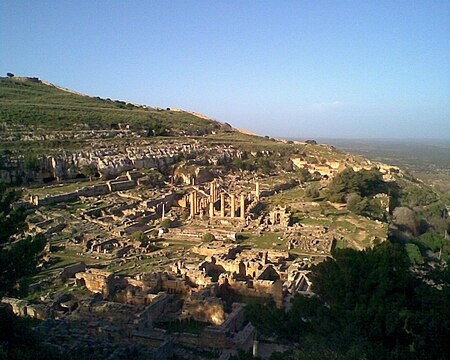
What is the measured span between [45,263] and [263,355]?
12.2 metres

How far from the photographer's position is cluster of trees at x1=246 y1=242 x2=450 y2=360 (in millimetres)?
7125

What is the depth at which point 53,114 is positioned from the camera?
5131 cm

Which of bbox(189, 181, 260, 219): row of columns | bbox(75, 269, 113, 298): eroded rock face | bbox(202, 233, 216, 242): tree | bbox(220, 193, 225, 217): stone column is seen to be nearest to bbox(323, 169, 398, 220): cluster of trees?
bbox(189, 181, 260, 219): row of columns

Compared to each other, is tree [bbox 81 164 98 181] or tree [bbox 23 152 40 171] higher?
tree [bbox 23 152 40 171]

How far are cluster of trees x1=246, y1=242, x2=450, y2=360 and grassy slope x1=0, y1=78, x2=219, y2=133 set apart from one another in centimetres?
4159

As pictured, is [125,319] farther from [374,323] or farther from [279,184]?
[279,184]

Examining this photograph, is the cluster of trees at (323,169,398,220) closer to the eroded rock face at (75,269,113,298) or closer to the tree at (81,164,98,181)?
the eroded rock face at (75,269,113,298)

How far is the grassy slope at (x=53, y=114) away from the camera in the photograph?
4659cm

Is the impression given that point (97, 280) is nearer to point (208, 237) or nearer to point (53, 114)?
point (208, 237)

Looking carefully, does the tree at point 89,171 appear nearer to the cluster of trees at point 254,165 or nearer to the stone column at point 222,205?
the stone column at point 222,205

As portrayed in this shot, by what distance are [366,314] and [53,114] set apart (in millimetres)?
50293

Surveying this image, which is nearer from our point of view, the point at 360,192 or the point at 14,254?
the point at 14,254

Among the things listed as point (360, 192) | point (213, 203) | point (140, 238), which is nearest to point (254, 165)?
point (360, 192)

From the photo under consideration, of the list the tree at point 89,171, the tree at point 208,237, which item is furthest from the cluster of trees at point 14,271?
the tree at point 89,171
